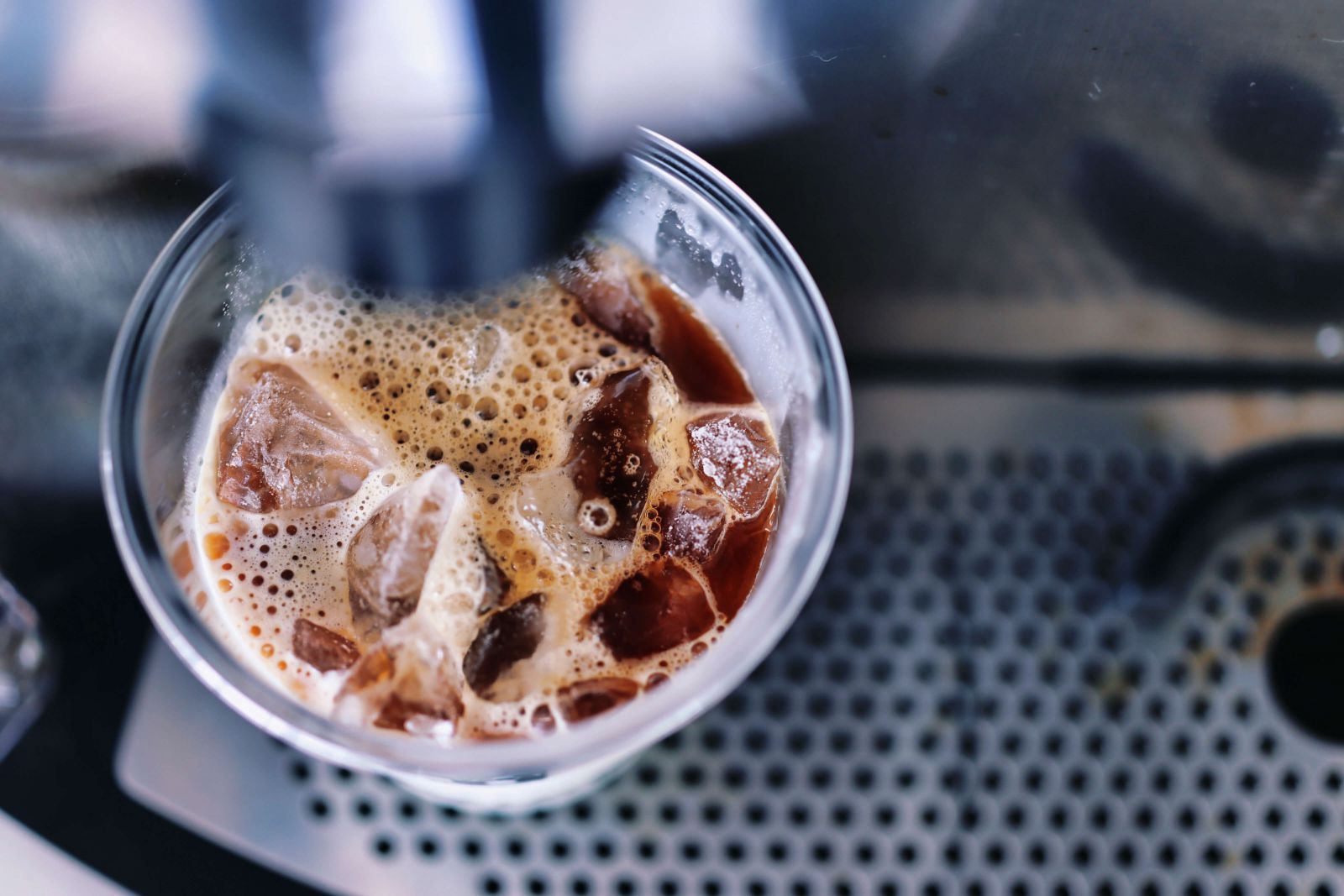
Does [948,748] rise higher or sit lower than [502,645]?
lower

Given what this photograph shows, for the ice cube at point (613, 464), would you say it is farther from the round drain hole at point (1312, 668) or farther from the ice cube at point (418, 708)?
the round drain hole at point (1312, 668)

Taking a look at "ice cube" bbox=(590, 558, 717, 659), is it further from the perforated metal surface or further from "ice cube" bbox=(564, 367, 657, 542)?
the perforated metal surface

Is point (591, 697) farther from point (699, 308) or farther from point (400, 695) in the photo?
point (699, 308)

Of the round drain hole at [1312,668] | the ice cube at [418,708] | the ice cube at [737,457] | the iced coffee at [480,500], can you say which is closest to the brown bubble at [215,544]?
the iced coffee at [480,500]

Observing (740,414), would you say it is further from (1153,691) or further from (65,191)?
(65,191)

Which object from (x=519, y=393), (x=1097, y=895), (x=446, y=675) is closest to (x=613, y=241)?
(x=519, y=393)

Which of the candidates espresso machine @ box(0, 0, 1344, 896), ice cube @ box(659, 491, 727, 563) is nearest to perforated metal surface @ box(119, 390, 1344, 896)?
espresso machine @ box(0, 0, 1344, 896)

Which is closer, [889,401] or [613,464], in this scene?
[613,464]

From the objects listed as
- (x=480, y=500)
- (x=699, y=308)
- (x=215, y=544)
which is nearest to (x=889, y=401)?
(x=699, y=308)
